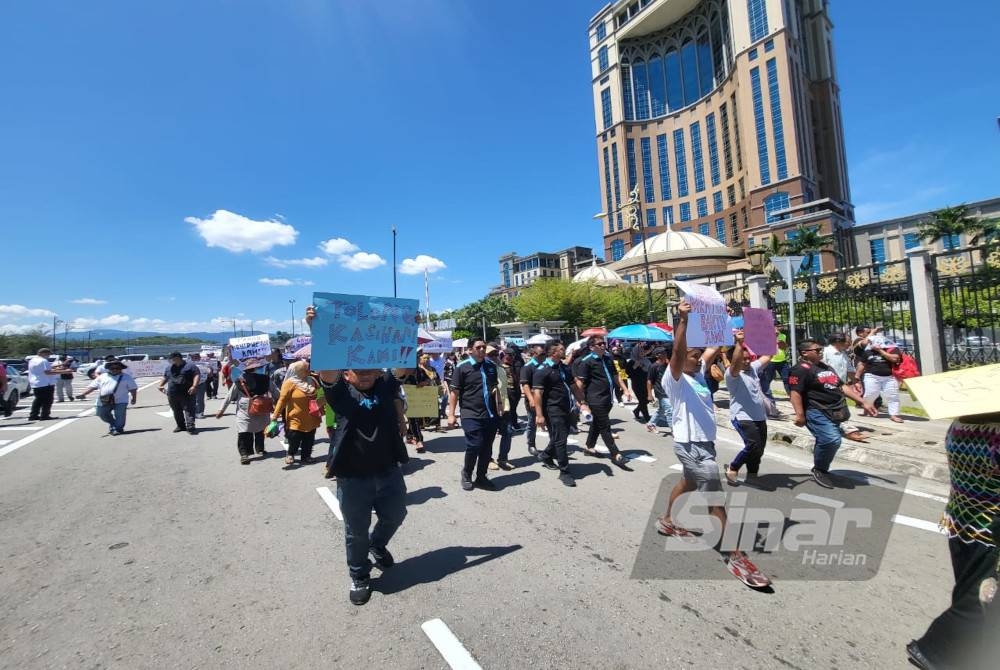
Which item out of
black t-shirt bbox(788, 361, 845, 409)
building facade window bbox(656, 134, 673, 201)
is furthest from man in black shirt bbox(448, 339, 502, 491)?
building facade window bbox(656, 134, 673, 201)

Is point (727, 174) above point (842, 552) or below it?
above

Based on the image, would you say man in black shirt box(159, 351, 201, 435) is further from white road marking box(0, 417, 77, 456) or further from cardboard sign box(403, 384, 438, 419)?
cardboard sign box(403, 384, 438, 419)

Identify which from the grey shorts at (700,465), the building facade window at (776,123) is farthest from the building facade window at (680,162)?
the grey shorts at (700,465)

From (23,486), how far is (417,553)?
6.46 metres

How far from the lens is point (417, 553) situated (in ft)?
12.6

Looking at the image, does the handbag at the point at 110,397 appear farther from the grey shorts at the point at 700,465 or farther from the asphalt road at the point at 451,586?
the grey shorts at the point at 700,465

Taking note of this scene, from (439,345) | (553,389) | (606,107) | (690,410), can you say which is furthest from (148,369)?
(606,107)

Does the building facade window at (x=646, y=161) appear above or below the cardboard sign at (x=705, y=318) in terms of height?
above

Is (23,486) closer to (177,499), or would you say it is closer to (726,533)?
(177,499)

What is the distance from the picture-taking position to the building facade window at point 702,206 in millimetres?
72500

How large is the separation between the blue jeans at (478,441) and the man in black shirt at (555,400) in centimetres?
71

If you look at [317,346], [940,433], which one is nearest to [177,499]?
[317,346]

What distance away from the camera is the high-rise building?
57688mm

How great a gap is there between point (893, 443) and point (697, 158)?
79403mm
